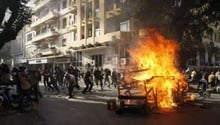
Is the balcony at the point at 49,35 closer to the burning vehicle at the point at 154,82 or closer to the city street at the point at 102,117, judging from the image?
the burning vehicle at the point at 154,82

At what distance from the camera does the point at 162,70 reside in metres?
15.9

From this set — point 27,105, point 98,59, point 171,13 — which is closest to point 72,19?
point 98,59

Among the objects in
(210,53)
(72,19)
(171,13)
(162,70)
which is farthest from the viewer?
(72,19)

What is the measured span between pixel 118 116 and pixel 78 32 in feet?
107

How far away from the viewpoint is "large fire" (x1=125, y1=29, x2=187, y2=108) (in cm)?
→ 1438

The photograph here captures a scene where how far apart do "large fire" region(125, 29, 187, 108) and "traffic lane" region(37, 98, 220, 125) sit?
32.3 inches

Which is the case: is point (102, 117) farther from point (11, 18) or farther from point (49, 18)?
point (49, 18)

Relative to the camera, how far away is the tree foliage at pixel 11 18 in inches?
479

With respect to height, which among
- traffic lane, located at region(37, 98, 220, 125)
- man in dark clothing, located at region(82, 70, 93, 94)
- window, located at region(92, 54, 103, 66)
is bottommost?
traffic lane, located at region(37, 98, 220, 125)

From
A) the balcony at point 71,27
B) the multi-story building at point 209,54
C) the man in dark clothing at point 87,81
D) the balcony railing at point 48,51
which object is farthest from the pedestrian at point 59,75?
the balcony railing at point 48,51

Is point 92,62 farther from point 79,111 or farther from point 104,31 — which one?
point 79,111

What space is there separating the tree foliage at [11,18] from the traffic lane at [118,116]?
9.15 feet


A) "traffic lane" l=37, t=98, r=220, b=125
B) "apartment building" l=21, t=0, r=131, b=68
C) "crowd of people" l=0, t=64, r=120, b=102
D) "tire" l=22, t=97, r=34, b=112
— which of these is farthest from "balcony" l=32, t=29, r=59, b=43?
"tire" l=22, t=97, r=34, b=112

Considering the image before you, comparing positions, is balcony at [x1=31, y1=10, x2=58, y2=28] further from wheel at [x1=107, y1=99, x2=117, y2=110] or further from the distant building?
wheel at [x1=107, y1=99, x2=117, y2=110]
